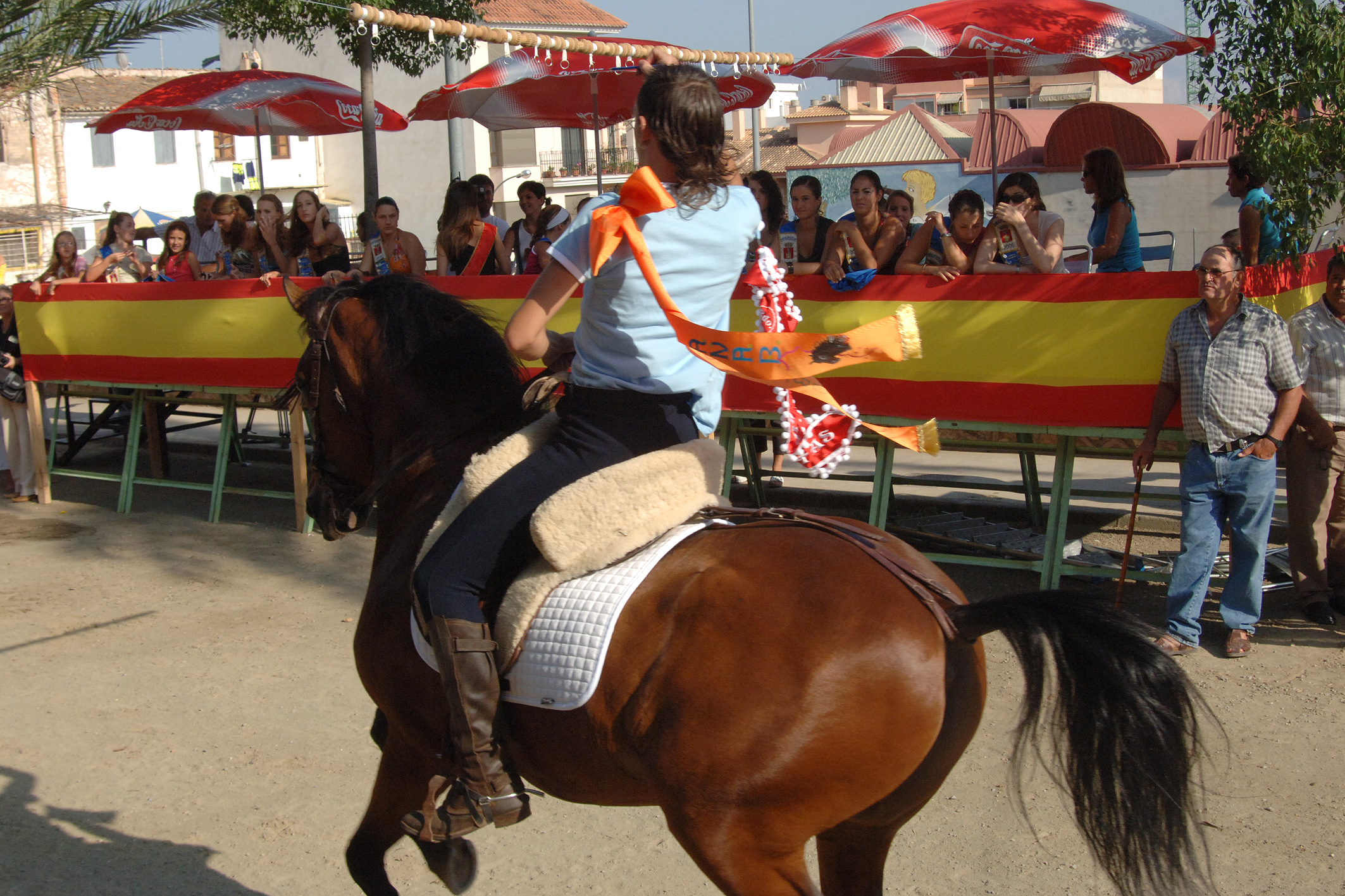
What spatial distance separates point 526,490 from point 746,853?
106 cm

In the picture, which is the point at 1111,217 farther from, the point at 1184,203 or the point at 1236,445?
the point at 1184,203

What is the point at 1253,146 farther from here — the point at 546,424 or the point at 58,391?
the point at 58,391

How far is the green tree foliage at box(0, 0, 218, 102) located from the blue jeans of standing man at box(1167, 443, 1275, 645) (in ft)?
32.3

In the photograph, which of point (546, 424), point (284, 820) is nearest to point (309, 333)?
point (546, 424)

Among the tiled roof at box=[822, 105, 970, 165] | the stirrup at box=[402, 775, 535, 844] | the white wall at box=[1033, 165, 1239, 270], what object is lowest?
the stirrup at box=[402, 775, 535, 844]

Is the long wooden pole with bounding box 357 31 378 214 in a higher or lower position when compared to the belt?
higher

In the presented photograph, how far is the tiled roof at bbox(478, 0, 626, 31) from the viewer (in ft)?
137

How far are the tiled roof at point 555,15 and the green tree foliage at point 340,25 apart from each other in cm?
2835

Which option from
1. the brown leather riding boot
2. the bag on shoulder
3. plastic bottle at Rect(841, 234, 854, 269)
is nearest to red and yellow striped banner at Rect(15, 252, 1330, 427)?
plastic bottle at Rect(841, 234, 854, 269)

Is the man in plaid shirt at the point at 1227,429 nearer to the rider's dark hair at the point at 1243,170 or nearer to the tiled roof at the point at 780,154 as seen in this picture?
the rider's dark hair at the point at 1243,170

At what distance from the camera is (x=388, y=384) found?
3.59m

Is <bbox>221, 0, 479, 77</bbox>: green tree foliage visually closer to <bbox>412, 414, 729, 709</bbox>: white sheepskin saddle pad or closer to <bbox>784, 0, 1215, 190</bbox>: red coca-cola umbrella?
<bbox>784, 0, 1215, 190</bbox>: red coca-cola umbrella

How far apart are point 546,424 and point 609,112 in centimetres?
906

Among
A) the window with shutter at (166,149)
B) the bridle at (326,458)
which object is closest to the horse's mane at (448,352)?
the bridle at (326,458)
